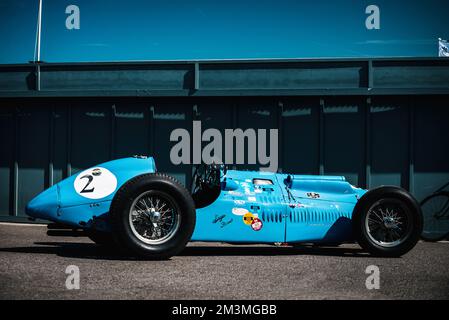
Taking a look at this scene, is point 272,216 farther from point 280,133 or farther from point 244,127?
point 244,127

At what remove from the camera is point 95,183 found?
6047 mm

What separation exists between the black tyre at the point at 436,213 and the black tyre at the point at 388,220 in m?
3.99

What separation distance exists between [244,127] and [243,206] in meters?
4.75

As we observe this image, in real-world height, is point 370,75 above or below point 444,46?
below

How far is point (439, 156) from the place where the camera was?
10320 mm

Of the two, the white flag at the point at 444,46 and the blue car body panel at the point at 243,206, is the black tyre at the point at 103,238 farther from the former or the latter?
the white flag at the point at 444,46

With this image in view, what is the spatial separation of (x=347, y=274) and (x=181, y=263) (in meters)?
1.76

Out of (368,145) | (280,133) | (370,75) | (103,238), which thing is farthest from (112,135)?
(370,75)

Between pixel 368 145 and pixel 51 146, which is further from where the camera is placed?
pixel 51 146

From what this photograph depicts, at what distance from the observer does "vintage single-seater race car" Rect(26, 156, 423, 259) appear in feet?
18.6

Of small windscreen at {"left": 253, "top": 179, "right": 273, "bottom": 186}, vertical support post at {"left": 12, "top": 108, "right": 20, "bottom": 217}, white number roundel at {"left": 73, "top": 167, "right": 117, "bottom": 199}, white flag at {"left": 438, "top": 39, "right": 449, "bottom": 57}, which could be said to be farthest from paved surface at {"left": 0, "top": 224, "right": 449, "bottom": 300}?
white flag at {"left": 438, "top": 39, "right": 449, "bottom": 57}

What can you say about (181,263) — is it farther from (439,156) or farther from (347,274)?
(439,156)

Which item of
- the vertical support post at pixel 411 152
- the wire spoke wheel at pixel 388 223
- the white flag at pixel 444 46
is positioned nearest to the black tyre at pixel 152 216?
the wire spoke wheel at pixel 388 223

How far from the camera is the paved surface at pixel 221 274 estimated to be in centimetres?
407
